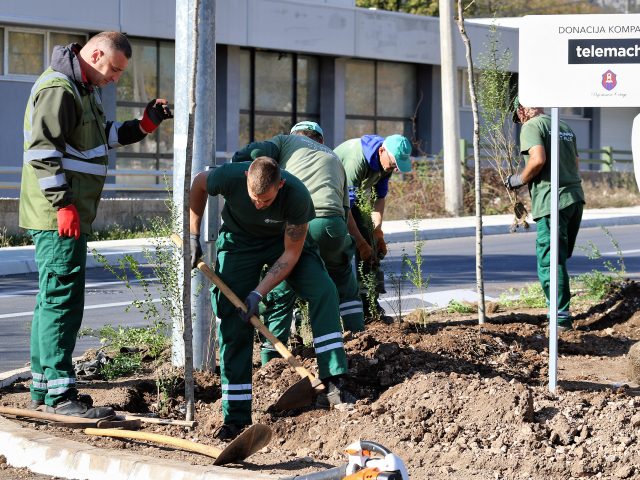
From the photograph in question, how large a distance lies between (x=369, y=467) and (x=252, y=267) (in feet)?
7.29

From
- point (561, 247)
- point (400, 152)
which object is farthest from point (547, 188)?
point (400, 152)

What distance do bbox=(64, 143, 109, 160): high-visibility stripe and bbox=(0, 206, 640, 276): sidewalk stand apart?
15.8 ft

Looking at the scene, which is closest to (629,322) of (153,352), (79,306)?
(153,352)

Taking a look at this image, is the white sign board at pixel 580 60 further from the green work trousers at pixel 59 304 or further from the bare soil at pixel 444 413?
the green work trousers at pixel 59 304

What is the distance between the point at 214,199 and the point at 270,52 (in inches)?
807

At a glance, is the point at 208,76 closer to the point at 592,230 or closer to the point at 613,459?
the point at 613,459

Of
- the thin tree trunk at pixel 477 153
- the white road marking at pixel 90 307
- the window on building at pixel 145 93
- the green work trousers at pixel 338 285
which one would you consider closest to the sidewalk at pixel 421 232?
the white road marking at pixel 90 307

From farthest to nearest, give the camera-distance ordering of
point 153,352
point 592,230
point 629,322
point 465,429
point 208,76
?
point 592,230 < point 629,322 < point 153,352 < point 208,76 < point 465,429

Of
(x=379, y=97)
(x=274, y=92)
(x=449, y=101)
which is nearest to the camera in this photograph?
(x=449, y=101)

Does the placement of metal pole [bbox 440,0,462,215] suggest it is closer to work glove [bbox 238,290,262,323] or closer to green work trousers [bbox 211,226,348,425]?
green work trousers [bbox 211,226,348,425]

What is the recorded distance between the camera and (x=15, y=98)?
22.0 metres

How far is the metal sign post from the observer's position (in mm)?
6078

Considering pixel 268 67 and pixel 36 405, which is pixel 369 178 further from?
pixel 268 67

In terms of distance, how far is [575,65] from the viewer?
616 centimetres
